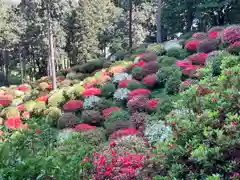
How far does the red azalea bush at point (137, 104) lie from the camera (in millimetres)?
14008

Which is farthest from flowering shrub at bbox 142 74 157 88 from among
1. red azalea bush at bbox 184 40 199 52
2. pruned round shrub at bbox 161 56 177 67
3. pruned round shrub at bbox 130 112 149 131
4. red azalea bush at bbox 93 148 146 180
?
red azalea bush at bbox 93 148 146 180

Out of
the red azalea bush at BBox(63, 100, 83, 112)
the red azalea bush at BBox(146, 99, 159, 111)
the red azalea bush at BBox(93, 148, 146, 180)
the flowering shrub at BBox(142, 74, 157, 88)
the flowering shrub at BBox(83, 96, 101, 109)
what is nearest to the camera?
the red azalea bush at BBox(93, 148, 146, 180)

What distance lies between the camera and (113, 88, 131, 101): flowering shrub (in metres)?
16.2

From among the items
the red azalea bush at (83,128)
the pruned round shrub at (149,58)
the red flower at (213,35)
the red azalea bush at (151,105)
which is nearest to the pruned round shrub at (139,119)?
the red azalea bush at (151,105)

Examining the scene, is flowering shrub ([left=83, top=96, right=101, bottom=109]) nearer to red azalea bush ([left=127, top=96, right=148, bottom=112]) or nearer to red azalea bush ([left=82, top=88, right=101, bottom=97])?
red azalea bush ([left=82, top=88, right=101, bottom=97])

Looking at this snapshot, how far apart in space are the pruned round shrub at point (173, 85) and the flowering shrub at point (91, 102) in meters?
3.47

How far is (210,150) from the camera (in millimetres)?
3988

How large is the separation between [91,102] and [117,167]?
928 cm

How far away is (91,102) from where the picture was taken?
643 inches

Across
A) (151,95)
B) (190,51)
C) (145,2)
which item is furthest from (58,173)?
(145,2)

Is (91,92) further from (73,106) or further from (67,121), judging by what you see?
(67,121)

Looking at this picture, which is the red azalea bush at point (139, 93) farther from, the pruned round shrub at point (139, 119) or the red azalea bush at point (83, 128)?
the red azalea bush at point (83, 128)

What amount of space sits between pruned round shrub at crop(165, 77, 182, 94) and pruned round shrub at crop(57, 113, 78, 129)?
4.45 meters

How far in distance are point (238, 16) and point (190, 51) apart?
9.94 metres
